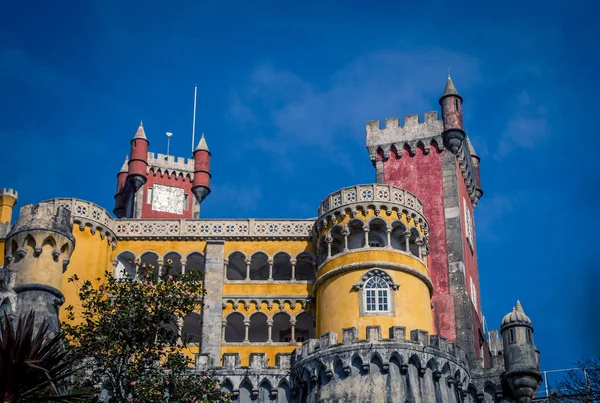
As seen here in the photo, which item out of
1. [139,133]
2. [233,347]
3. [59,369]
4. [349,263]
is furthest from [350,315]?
[139,133]

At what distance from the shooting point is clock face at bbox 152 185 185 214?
85.4 meters

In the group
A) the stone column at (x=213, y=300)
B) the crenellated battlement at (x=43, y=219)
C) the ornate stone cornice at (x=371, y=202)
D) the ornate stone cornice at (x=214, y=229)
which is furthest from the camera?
the ornate stone cornice at (x=214, y=229)

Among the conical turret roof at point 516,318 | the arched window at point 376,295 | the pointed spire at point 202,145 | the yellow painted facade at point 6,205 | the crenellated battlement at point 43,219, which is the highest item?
the pointed spire at point 202,145

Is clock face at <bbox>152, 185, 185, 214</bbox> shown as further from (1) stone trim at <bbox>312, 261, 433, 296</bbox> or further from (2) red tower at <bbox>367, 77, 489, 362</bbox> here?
(1) stone trim at <bbox>312, 261, 433, 296</bbox>

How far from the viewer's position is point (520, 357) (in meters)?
53.1

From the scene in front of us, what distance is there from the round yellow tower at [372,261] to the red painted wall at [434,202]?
162 centimetres

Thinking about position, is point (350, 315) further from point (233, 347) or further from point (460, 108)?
point (460, 108)

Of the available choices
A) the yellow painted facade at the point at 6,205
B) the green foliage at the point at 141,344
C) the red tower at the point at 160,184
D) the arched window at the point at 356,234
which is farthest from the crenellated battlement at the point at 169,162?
the green foliage at the point at 141,344

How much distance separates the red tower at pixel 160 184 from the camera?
276 ft

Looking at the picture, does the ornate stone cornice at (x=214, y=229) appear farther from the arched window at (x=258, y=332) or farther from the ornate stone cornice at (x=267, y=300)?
the arched window at (x=258, y=332)

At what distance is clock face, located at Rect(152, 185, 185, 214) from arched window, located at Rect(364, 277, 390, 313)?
31800 mm

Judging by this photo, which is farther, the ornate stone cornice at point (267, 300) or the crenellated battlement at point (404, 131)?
the crenellated battlement at point (404, 131)

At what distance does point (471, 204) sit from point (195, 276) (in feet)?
105

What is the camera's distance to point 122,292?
43.1 m
